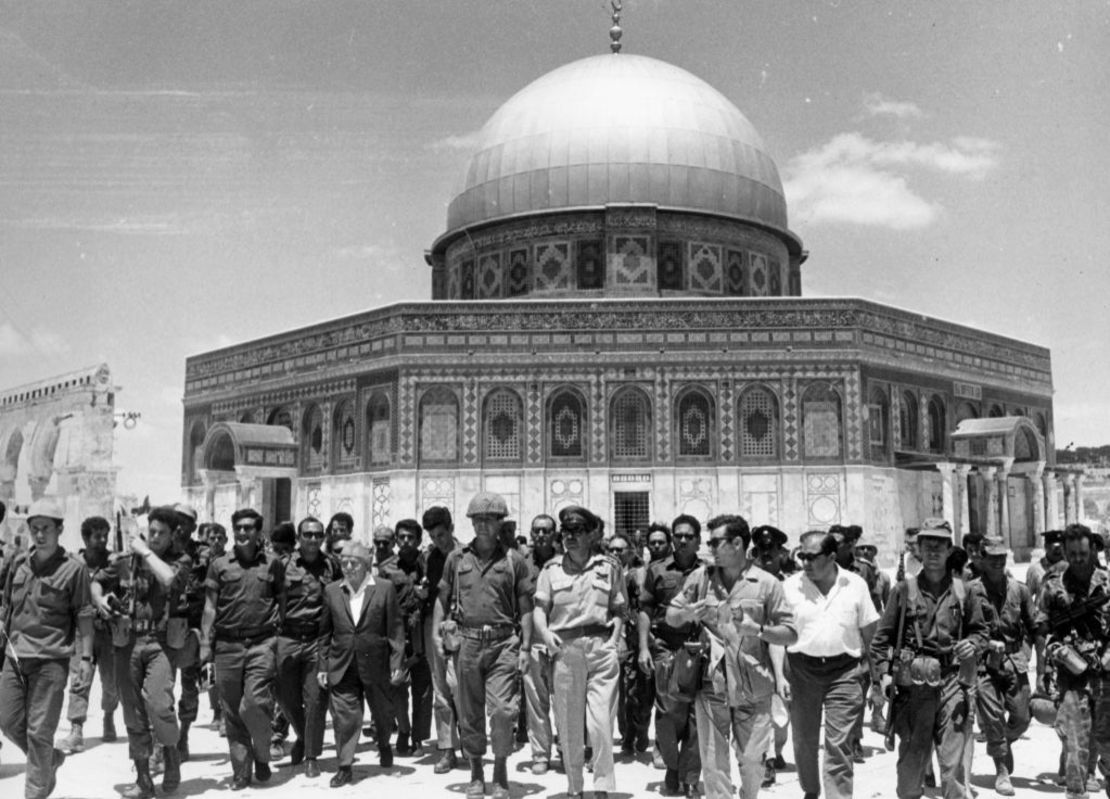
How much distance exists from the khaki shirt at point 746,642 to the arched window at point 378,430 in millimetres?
25046

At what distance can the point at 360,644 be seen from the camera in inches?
328

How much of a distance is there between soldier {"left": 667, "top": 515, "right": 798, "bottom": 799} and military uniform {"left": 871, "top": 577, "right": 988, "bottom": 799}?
63 centimetres

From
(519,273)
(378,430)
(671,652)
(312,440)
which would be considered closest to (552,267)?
(519,273)

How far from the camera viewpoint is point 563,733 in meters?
7.28

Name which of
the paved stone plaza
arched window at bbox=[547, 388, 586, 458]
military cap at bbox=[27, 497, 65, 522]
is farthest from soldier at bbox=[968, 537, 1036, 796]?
arched window at bbox=[547, 388, 586, 458]

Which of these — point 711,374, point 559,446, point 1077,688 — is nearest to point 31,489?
point 559,446

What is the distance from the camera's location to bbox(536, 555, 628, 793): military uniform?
23.7 feet

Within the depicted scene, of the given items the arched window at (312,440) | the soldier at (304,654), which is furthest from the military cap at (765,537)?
the arched window at (312,440)

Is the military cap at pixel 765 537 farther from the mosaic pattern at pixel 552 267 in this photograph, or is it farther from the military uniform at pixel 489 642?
the mosaic pattern at pixel 552 267

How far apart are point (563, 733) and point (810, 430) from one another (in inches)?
948

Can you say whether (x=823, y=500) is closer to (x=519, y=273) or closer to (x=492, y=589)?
(x=519, y=273)

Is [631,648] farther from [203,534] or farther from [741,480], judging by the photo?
[741,480]

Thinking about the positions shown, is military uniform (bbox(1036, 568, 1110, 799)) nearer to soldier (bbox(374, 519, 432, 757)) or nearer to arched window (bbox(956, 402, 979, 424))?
soldier (bbox(374, 519, 432, 757))

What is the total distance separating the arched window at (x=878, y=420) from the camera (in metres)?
30.9
